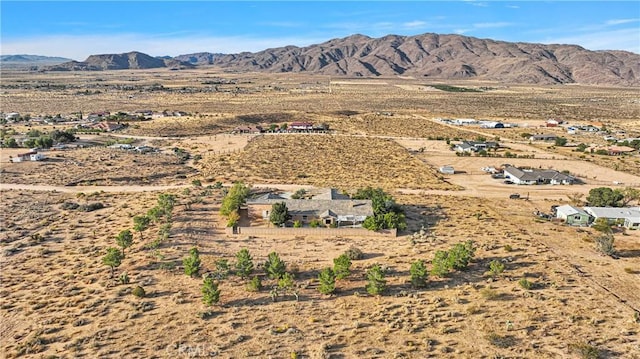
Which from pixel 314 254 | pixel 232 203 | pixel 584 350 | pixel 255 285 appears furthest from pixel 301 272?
pixel 584 350

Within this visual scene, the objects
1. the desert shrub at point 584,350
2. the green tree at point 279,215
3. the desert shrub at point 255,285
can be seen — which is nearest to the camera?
the desert shrub at point 584,350

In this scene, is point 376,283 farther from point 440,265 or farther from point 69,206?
point 69,206

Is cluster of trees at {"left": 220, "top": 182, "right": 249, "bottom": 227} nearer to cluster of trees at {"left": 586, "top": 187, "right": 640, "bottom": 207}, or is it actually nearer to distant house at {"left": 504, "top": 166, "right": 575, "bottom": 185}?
distant house at {"left": 504, "top": 166, "right": 575, "bottom": 185}

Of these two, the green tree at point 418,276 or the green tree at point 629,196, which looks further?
the green tree at point 629,196

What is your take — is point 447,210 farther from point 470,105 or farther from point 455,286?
point 470,105

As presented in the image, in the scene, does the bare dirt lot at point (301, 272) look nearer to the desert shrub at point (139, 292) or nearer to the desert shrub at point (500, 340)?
the desert shrub at point (500, 340)

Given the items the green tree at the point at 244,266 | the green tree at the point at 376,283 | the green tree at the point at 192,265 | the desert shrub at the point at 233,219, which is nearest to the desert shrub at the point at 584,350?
the green tree at the point at 376,283

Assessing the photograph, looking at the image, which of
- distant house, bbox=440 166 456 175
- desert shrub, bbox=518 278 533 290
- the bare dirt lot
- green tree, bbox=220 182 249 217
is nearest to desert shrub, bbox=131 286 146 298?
the bare dirt lot
